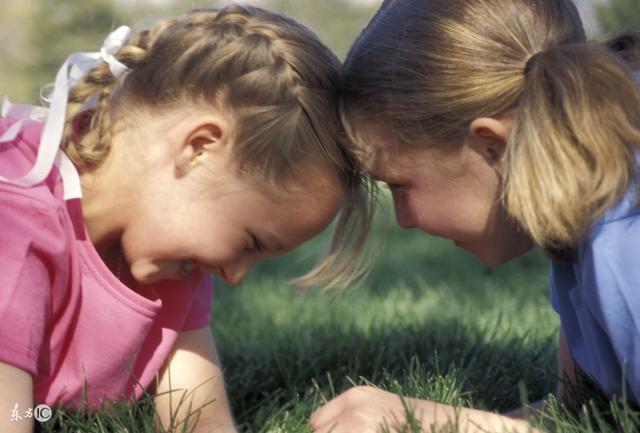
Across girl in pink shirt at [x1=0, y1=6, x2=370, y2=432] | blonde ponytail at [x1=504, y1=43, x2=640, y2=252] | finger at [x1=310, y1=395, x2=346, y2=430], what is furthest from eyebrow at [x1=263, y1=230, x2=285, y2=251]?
blonde ponytail at [x1=504, y1=43, x2=640, y2=252]

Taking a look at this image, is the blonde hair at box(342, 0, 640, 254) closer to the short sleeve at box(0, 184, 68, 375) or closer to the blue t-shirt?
the blue t-shirt

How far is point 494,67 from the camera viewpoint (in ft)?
5.78

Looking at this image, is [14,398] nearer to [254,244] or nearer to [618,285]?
[254,244]

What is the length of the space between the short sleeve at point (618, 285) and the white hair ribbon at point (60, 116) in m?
1.00

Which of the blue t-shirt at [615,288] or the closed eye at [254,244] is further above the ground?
the blue t-shirt at [615,288]

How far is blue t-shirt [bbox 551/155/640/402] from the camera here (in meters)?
1.53

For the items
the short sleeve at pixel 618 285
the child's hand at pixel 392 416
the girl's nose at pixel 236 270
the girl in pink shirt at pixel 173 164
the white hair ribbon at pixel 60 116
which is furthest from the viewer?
the girl's nose at pixel 236 270

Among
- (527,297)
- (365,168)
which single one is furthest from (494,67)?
(527,297)

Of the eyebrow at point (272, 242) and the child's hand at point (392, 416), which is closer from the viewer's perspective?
the child's hand at point (392, 416)

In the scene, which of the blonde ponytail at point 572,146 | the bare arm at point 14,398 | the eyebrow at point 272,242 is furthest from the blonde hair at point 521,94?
the bare arm at point 14,398

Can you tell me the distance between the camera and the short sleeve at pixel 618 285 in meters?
1.53

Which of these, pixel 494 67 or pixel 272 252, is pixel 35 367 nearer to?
pixel 272 252

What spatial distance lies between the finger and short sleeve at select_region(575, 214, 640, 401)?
49 centimetres

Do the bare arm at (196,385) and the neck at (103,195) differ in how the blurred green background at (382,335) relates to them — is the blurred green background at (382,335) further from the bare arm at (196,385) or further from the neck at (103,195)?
the neck at (103,195)
